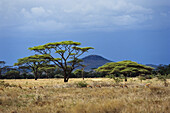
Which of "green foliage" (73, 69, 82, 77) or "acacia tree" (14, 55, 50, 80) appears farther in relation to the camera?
"green foliage" (73, 69, 82, 77)

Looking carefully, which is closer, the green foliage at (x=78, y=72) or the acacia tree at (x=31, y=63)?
the acacia tree at (x=31, y=63)

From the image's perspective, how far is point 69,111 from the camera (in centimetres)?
771

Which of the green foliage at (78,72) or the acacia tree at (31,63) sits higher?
the acacia tree at (31,63)

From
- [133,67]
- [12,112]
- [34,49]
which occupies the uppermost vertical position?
[34,49]

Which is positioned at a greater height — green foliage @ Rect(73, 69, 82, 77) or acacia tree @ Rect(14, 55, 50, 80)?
acacia tree @ Rect(14, 55, 50, 80)

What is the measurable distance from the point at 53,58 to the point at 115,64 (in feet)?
43.0

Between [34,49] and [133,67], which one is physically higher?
[34,49]

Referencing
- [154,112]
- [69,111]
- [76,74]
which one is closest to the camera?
[154,112]

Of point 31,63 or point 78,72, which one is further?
point 78,72

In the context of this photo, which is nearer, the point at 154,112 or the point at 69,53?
the point at 154,112

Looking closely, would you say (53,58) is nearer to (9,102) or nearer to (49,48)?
(49,48)

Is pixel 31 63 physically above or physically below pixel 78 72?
above

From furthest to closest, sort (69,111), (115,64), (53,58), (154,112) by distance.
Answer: (115,64), (53,58), (69,111), (154,112)

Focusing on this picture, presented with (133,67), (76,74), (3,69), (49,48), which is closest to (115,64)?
(133,67)
